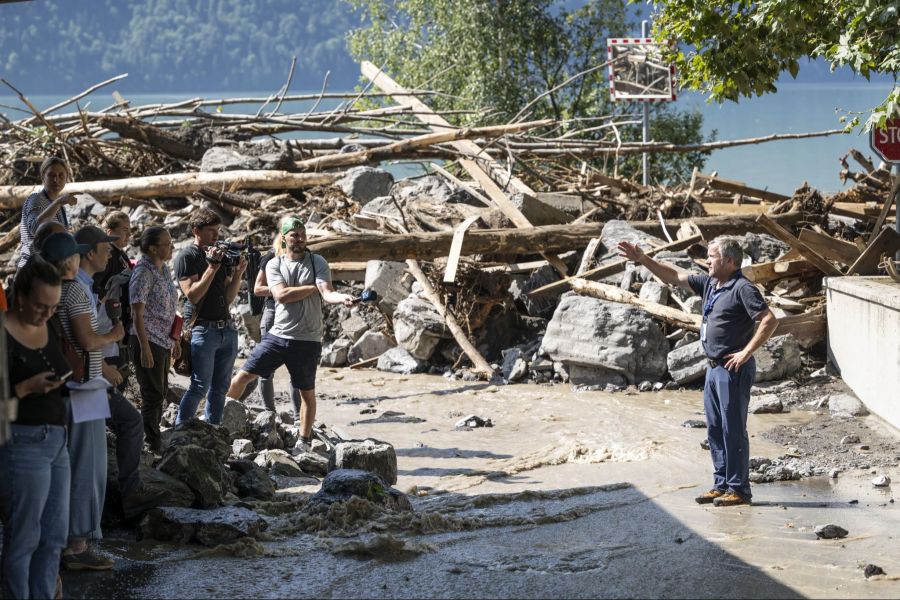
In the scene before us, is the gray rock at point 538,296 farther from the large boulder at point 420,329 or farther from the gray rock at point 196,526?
the gray rock at point 196,526

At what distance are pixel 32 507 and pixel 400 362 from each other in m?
A: 8.86

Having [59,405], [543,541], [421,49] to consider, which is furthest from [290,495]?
[421,49]

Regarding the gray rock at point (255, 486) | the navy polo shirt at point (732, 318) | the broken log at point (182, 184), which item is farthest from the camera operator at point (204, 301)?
the broken log at point (182, 184)

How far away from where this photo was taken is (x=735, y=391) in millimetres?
6961

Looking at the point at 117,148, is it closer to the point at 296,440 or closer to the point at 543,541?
the point at 296,440

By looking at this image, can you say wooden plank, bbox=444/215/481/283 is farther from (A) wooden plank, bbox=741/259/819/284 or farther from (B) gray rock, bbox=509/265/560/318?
(A) wooden plank, bbox=741/259/819/284

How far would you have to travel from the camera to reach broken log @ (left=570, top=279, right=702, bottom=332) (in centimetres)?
1187

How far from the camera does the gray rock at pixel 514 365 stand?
12328mm

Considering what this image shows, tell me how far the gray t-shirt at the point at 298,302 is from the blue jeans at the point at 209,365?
1.54ft

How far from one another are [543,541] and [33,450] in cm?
297

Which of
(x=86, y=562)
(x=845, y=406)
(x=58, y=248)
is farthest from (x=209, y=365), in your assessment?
(x=845, y=406)

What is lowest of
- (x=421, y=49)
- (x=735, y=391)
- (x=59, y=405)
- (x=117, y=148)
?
(x=735, y=391)

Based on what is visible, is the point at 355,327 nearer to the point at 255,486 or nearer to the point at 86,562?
the point at 255,486

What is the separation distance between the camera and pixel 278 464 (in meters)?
7.93
